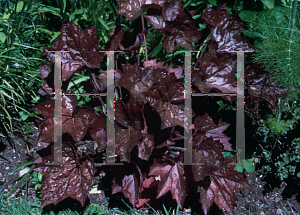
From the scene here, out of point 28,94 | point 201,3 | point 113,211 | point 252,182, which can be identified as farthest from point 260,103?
point 28,94

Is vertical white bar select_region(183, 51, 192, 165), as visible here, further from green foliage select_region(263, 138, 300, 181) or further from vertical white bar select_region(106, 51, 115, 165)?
green foliage select_region(263, 138, 300, 181)

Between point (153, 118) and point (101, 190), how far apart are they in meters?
0.68

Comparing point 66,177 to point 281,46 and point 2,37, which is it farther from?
point 281,46

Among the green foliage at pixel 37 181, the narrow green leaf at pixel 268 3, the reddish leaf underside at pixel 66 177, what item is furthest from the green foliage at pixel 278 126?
the green foliage at pixel 37 181

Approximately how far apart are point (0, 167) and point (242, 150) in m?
1.71

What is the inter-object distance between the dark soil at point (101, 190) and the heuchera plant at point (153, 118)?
28cm

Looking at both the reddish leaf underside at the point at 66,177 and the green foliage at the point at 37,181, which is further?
the green foliage at the point at 37,181

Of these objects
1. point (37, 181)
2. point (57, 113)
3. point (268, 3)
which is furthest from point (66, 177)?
point (268, 3)

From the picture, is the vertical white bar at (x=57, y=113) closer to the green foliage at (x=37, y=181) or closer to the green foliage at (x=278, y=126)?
the green foliage at (x=37, y=181)

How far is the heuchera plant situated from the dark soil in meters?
0.28

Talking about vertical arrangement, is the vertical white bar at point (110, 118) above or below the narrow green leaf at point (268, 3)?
below

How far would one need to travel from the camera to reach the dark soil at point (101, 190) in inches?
74.2

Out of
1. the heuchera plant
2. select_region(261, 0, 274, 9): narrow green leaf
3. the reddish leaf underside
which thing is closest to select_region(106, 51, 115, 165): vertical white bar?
the heuchera plant

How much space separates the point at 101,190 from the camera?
6.52ft
